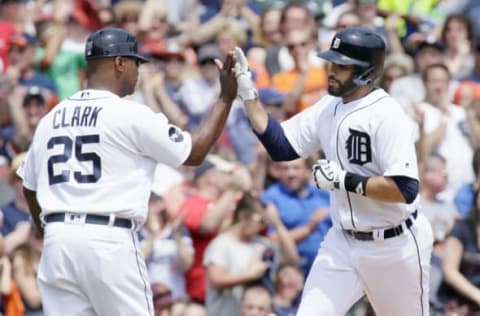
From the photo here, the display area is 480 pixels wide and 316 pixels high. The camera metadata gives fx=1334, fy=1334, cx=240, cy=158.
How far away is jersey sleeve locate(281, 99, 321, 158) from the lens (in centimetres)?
767

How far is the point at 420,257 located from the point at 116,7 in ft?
21.3

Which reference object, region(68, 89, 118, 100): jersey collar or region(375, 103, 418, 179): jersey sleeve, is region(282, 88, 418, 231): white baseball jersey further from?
region(68, 89, 118, 100): jersey collar

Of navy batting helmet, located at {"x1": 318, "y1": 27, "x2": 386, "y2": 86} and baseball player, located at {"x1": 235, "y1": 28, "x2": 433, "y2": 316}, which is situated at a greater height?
navy batting helmet, located at {"x1": 318, "y1": 27, "x2": 386, "y2": 86}

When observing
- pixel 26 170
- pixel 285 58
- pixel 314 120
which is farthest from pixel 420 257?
pixel 285 58

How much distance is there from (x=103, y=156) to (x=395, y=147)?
62.0 inches

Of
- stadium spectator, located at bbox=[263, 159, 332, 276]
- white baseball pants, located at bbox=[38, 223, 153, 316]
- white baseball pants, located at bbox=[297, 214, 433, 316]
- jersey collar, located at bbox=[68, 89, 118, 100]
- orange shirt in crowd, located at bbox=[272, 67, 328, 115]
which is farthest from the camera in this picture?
orange shirt in crowd, located at bbox=[272, 67, 328, 115]

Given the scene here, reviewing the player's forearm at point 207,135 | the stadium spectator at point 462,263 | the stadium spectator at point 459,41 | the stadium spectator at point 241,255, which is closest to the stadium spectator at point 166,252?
the stadium spectator at point 241,255

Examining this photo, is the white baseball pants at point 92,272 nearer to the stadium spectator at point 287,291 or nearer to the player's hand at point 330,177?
the player's hand at point 330,177

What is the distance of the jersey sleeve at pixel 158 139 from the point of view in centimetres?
684

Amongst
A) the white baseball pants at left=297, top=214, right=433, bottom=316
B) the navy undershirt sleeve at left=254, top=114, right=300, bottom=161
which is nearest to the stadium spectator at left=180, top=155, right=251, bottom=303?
the navy undershirt sleeve at left=254, top=114, right=300, bottom=161

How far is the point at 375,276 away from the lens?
736 centimetres

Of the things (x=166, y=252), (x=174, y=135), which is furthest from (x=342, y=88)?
(x=166, y=252)

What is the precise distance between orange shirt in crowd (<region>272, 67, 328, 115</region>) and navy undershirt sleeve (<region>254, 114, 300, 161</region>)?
3969 mm

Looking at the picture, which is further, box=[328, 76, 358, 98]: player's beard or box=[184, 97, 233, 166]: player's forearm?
box=[328, 76, 358, 98]: player's beard
